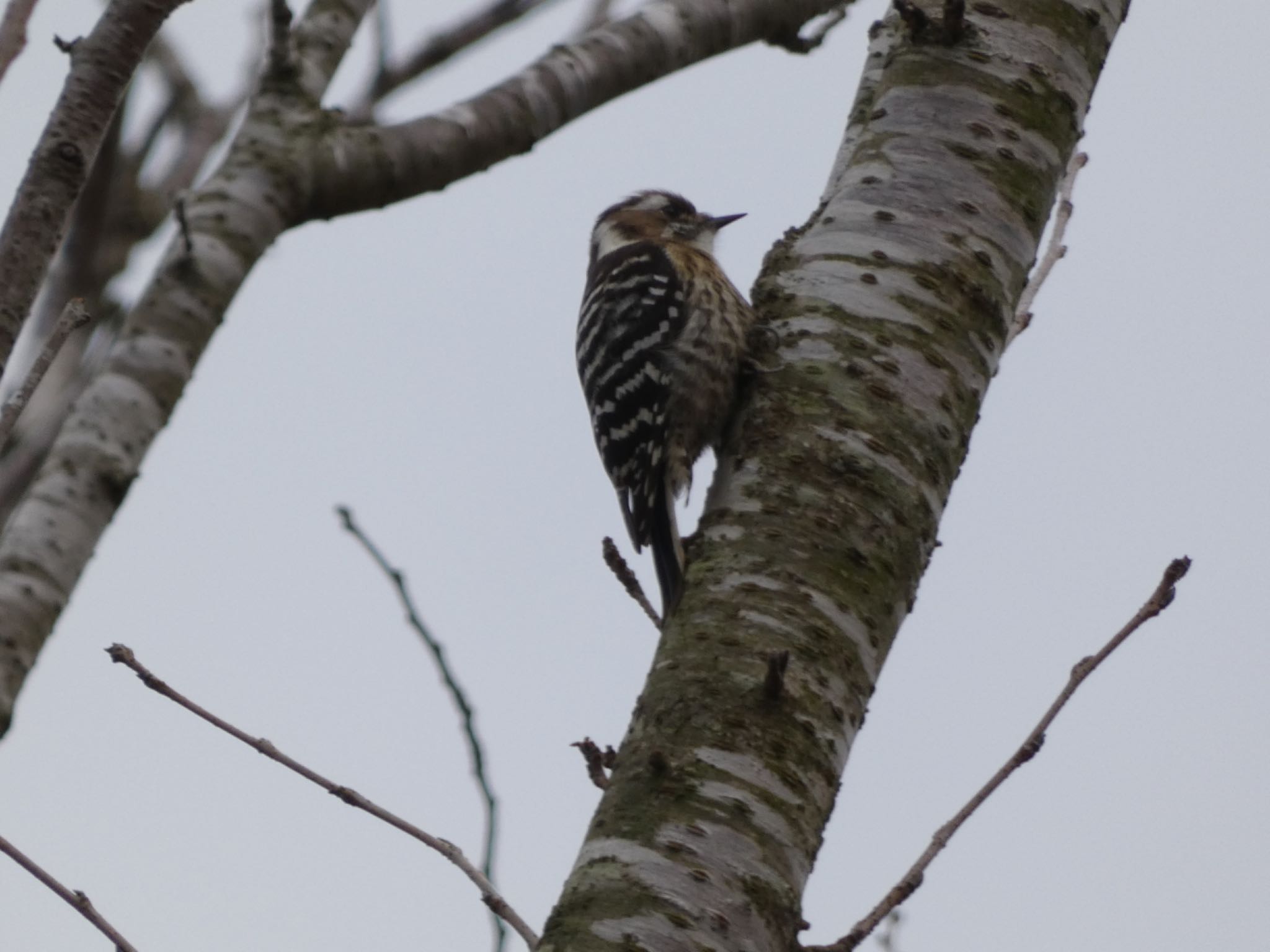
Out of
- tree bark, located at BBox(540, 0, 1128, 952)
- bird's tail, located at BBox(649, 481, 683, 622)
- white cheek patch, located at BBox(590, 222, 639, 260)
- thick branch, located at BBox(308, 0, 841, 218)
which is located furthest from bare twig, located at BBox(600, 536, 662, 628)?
white cheek patch, located at BBox(590, 222, 639, 260)

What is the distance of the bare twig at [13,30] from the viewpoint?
1835mm

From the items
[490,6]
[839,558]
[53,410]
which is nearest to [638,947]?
[839,558]

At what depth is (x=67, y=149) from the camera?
179cm

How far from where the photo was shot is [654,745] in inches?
81.0

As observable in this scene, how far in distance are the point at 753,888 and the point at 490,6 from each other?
13.0 ft

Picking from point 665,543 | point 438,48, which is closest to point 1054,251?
point 665,543

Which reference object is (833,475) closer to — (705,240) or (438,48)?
(438,48)

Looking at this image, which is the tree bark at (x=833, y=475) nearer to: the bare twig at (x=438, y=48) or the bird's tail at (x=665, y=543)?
the bird's tail at (x=665, y=543)

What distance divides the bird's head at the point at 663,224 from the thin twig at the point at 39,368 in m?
4.07

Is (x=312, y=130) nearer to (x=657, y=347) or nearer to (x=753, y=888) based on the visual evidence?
(x=657, y=347)

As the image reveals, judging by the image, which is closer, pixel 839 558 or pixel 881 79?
pixel 839 558

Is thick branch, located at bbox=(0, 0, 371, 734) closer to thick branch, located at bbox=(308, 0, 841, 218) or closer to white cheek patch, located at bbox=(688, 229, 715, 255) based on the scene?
thick branch, located at bbox=(308, 0, 841, 218)

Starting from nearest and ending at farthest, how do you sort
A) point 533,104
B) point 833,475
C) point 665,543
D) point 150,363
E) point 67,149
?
1. point 67,149
2. point 833,475
3. point 150,363
4. point 665,543
5. point 533,104

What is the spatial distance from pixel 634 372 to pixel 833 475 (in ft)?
7.78
